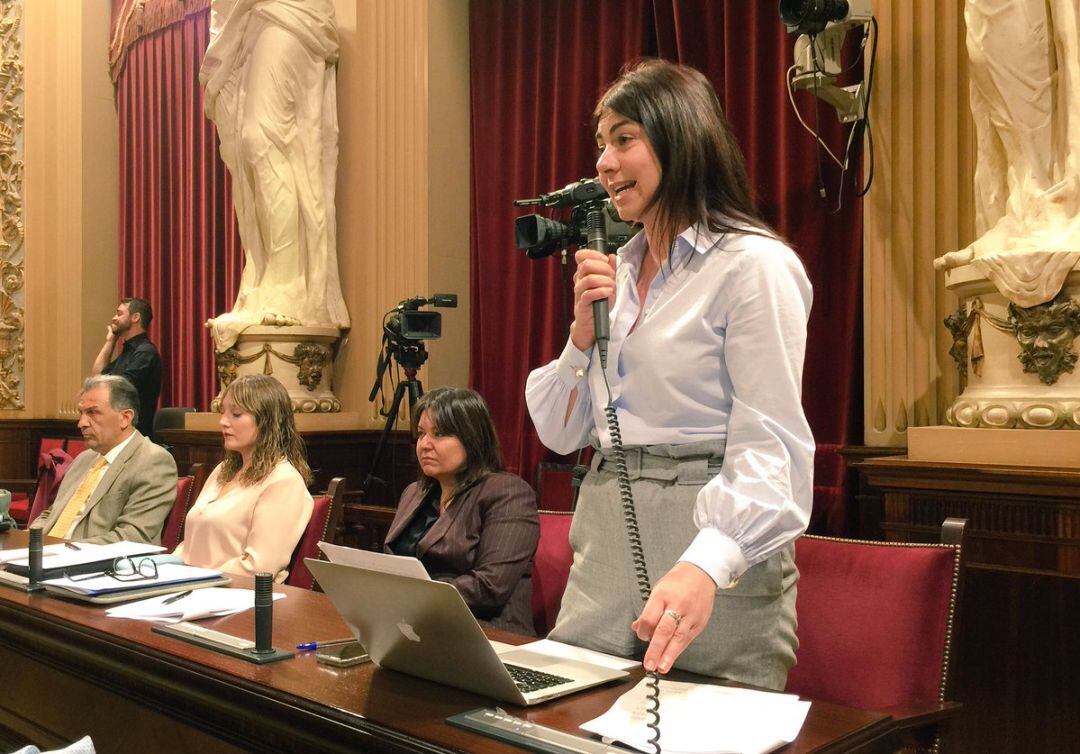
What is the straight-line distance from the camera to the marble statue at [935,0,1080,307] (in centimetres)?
285

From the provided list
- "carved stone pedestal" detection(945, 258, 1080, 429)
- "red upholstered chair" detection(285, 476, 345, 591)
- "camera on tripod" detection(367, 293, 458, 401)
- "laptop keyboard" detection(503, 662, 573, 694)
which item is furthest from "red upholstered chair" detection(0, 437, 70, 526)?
"laptop keyboard" detection(503, 662, 573, 694)

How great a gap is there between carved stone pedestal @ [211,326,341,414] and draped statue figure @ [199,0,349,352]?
56 millimetres

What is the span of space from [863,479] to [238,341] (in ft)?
10.6

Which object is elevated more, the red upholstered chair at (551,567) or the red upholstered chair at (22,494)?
the red upholstered chair at (551,567)

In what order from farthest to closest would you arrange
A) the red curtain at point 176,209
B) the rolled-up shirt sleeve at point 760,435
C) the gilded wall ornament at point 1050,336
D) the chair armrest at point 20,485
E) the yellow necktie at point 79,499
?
1. the red curtain at point 176,209
2. the chair armrest at point 20,485
3. the yellow necktie at point 79,499
4. the gilded wall ornament at point 1050,336
5. the rolled-up shirt sleeve at point 760,435

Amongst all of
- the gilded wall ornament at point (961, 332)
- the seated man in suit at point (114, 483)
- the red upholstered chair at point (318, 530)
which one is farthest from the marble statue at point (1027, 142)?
the seated man in suit at point (114, 483)

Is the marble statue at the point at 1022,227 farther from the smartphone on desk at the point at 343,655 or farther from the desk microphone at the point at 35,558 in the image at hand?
the desk microphone at the point at 35,558

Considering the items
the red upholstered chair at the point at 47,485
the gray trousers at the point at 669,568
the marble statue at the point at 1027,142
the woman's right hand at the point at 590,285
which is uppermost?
the marble statue at the point at 1027,142

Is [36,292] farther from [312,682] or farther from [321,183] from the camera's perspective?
[312,682]

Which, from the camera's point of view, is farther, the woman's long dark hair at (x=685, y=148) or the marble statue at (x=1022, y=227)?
the marble statue at (x=1022, y=227)

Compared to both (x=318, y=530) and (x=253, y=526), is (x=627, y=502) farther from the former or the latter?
(x=253, y=526)

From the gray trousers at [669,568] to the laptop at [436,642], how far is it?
0.09 meters

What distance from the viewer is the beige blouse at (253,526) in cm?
308

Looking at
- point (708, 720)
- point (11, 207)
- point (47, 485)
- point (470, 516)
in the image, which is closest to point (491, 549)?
point (470, 516)
